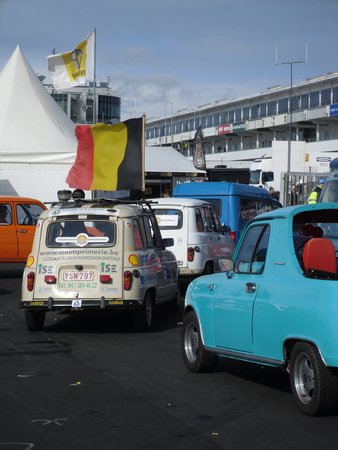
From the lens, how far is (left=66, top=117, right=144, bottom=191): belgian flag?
42.4 ft

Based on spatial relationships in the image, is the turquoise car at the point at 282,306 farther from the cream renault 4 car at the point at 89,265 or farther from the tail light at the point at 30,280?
the tail light at the point at 30,280

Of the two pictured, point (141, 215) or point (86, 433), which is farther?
point (141, 215)

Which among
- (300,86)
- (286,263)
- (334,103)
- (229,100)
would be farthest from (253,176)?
(229,100)

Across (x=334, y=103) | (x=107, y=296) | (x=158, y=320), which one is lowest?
(x=158, y=320)

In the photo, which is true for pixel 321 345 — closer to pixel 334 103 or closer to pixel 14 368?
pixel 14 368

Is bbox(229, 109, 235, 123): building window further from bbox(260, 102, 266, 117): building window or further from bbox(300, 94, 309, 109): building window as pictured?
bbox(300, 94, 309, 109): building window

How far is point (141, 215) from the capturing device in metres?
9.50

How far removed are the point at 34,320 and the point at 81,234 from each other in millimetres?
1390

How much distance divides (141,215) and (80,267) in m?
1.40

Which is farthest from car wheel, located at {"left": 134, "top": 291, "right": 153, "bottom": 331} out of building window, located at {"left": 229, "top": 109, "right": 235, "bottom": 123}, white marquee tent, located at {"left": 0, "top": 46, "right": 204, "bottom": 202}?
building window, located at {"left": 229, "top": 109, "right": 235, "bottom": 123}

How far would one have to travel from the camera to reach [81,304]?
8.45 meters

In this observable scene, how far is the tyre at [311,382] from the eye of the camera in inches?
187

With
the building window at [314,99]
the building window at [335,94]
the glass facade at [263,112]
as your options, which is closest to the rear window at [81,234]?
the glass facade at [263,112]

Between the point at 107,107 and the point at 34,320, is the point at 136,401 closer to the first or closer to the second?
the point at 34,320
